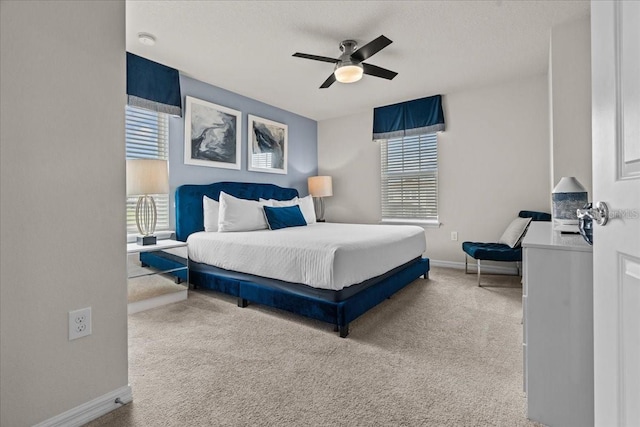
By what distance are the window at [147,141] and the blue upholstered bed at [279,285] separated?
7.2 inches

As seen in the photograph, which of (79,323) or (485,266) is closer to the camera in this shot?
(79,323)

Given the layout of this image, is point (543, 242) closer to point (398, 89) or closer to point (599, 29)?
point (599, 29)

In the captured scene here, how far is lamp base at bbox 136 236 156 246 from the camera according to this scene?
3041 millimetres

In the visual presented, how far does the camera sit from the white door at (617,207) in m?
0.65

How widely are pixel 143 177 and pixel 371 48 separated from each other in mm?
2365

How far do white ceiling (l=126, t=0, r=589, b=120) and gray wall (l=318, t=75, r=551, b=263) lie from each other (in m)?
0.29

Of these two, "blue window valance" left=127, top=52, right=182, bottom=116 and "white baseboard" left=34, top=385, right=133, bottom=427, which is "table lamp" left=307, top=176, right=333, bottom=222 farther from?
A: "white baseboard" left=34, top=385, right=133, bottom=427

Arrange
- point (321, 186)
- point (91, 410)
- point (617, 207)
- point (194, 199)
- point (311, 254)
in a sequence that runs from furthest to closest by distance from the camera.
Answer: point (321, 186)
point (194, 199)
point (311, 254)
point (91, 410)
point (617, 207)

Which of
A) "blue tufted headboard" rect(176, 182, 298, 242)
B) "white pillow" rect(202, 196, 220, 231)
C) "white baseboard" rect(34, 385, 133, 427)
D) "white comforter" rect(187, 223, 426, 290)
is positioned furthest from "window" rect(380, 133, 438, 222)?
"white baseboard" rect(34, 385, 133, 427)

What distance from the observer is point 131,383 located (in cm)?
168

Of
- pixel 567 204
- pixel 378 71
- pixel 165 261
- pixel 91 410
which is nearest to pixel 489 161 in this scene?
pixel 378 71

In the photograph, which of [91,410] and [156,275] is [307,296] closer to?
[91,410]

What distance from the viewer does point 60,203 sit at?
4.36ft

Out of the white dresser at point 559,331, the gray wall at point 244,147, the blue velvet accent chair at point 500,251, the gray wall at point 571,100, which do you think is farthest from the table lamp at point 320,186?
the white dresser at point 559,331
